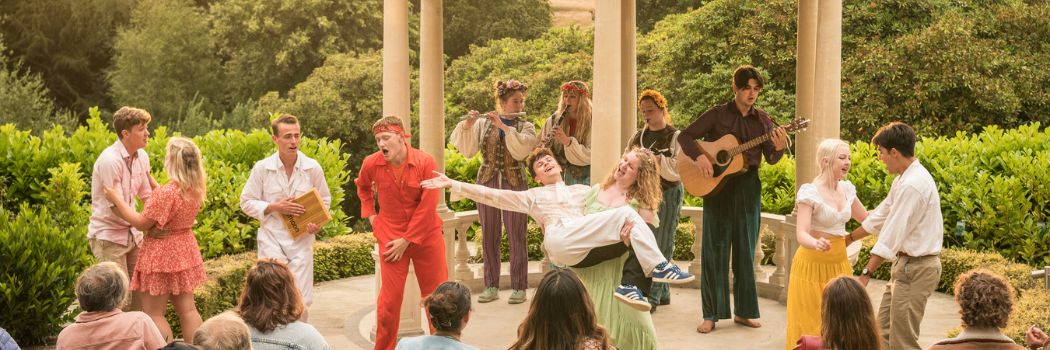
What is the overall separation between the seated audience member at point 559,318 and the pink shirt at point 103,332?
7.05 feet

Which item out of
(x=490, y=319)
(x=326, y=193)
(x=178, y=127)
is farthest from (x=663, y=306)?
(x=178, y=127)

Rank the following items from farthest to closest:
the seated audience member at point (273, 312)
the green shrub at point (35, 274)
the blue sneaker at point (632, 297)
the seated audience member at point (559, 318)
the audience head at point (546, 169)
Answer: the green shrub at point (35, 274) < the audience head at point (546, 169) < the blue sneaker at point (632, 297) < the seated audience member at point (273, 312) < the seated audience member at point (559, 318)

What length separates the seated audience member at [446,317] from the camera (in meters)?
5.76

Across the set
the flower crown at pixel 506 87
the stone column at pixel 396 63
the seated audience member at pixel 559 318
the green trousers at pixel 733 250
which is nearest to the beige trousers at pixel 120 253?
the stone column at pixel 396 63

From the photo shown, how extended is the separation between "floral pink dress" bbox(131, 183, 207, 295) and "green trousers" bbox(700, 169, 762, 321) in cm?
411

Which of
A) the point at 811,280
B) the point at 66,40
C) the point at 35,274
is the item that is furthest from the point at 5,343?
the point at 66,40

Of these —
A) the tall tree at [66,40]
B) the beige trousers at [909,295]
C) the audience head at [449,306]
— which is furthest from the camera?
the tall tree at [66,40]

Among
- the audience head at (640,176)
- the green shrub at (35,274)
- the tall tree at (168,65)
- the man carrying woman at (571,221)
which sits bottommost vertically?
the green shrub at (35,274)

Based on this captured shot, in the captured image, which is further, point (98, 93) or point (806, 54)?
point (98, 93)

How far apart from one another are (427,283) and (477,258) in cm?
495

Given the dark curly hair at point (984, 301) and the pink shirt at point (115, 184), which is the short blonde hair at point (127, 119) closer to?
the pink shirt at point (115, 184)

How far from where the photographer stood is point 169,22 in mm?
37219

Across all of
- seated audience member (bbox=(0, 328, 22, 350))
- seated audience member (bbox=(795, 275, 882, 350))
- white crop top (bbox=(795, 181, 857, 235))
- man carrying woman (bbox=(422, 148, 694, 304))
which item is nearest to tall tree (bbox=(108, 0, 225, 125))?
man carrying woman (bbox=(422, 148, 694, 304))

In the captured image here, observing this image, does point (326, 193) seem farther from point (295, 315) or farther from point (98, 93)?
point (98, 93)
